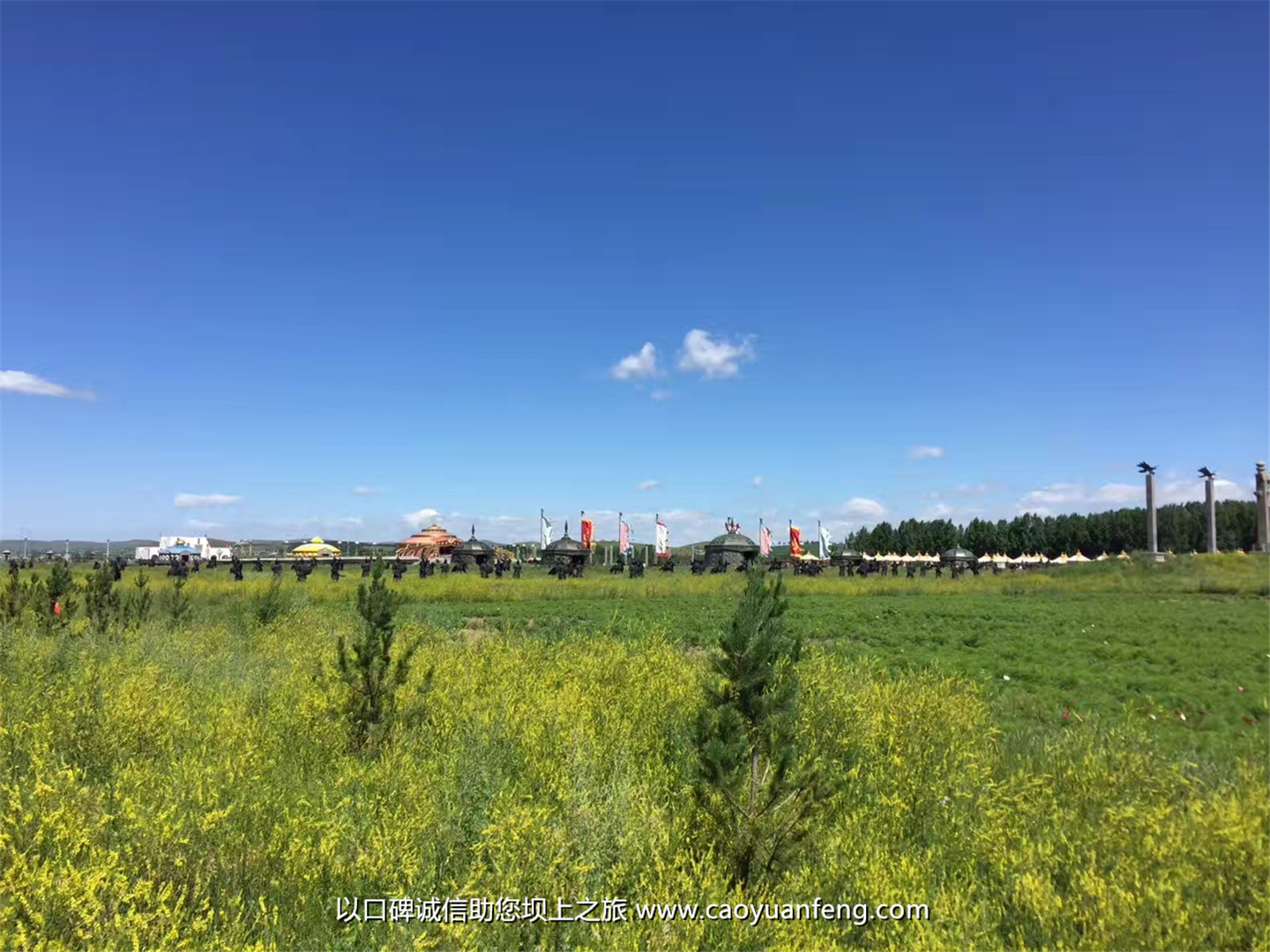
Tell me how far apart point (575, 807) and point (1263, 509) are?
238ft

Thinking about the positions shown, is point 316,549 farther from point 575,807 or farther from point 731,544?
point 575,807

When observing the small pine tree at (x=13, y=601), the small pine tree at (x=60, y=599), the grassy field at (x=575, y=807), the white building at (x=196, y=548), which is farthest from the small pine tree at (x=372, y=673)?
the white building at (x=196, y=548)

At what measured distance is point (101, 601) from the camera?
1194cm

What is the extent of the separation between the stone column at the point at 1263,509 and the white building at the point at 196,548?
85.8 m

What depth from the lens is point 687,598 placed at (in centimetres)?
2478

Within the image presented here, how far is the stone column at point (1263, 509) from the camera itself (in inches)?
2137

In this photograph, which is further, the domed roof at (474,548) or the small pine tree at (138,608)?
the domed roof at (474,548)

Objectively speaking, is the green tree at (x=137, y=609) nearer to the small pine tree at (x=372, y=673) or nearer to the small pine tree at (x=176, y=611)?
the small pine tree at (x=176, y=611)

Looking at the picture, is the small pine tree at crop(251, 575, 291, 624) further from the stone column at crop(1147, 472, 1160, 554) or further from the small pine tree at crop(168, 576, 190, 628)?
the stone column at crop(1147, 472, 1160, 554)

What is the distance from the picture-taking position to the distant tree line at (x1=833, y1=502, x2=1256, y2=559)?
92.0 meters

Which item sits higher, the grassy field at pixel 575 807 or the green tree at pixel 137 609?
the green tree at pixel 137 609

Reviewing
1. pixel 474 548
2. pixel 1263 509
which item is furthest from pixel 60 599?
pixel 1263 509

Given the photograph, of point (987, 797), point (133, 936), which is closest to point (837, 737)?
point (987, 797)

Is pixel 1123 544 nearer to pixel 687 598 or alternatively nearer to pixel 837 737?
pixel 687 598
